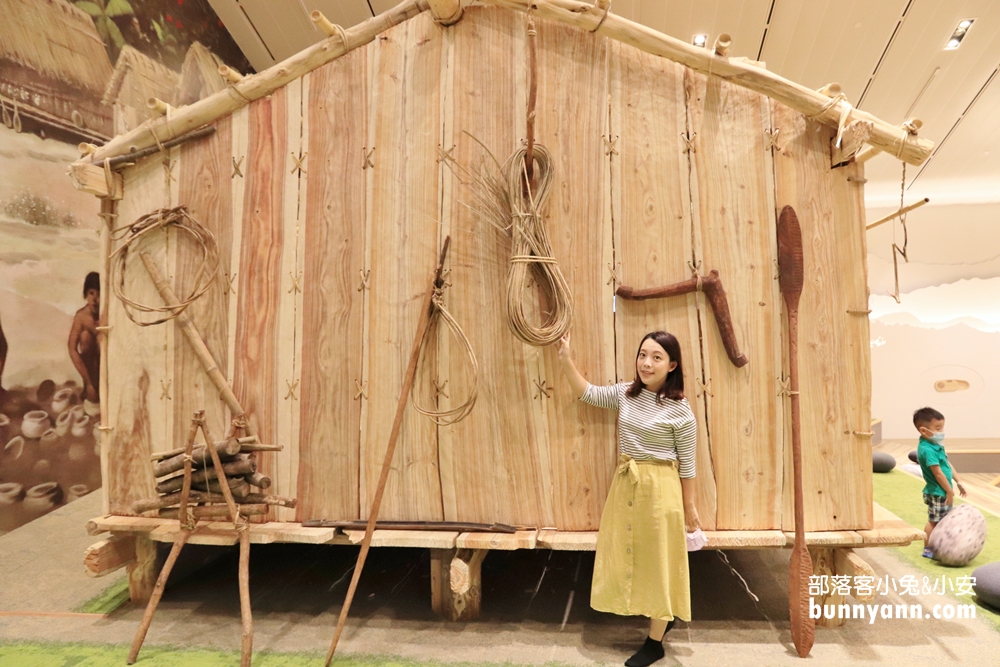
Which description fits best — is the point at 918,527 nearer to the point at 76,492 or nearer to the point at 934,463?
the point at 934,463

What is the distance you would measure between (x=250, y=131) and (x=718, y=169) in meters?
2.41

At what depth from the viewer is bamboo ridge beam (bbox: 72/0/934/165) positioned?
2.49 m

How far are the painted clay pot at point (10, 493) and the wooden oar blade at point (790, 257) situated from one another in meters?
4.99

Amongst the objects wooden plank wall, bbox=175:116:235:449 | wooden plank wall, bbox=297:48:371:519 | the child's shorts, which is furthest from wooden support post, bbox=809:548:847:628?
wooden plank wall, bbox=175:116:235:449

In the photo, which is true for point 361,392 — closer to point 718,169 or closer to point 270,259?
point 270,259

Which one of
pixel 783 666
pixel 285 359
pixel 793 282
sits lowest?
pixel 783 666

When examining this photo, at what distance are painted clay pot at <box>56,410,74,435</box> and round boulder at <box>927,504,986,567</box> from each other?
19.3 ft

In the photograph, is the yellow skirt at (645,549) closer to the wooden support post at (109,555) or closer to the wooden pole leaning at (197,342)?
the wooden pole leaning at (197,342)

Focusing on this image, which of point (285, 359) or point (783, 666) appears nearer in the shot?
point (783, 666)

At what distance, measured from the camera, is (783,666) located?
2.29 m

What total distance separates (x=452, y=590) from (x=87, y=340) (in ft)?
12.0

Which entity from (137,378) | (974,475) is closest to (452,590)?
(137,378)

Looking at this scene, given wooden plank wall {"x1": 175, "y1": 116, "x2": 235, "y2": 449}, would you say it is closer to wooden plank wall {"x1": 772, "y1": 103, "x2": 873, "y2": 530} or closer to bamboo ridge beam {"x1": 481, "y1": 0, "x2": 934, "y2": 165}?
bamboo ridge beam {"x1": 481, "y1": 0, "x2": 934, "y2": 165}

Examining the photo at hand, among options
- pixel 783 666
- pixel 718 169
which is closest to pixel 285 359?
pixel 718 169
